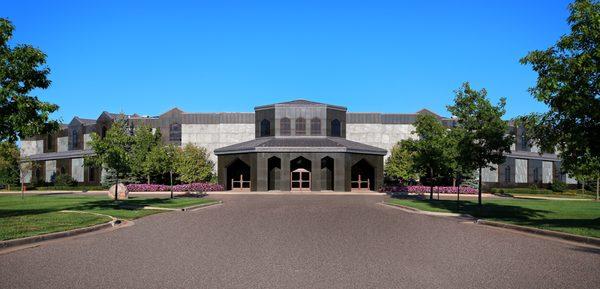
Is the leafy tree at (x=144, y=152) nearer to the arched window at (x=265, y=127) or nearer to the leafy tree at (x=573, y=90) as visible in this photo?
the arched window at (x=265, y=127)

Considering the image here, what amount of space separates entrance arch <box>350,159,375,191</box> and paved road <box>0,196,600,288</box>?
4125cm

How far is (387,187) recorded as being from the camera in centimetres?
5444

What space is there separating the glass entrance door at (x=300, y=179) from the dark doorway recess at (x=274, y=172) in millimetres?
2017

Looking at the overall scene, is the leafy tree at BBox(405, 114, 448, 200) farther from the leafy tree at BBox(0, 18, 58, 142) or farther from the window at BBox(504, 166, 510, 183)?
the window at BBox(504, 166, 510, 183)

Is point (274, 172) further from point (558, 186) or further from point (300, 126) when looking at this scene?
point (558, 186)

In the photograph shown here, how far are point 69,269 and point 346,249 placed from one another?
20.8 ft

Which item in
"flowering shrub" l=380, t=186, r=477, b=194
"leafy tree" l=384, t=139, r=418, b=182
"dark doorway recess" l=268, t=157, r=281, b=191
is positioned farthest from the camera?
"leafy tree" l=384, t=139, r=418, b=182

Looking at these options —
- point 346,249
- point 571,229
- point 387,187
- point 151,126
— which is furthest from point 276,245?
point 151,126

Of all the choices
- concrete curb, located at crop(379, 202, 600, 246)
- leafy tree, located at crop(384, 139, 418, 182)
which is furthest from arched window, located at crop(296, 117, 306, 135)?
concrete curb, located at crop(379, 202, 600, 246)

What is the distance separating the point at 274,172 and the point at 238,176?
560 centimetres

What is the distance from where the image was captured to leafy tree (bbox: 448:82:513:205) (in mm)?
28484

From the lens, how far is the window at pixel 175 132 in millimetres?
63844

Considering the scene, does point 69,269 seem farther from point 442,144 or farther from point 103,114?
point 103,114

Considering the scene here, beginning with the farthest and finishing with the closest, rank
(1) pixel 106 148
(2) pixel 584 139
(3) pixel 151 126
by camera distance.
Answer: (3) pixel 151 126 → (1) pixel 106 148 → (2) pixel 584 139
